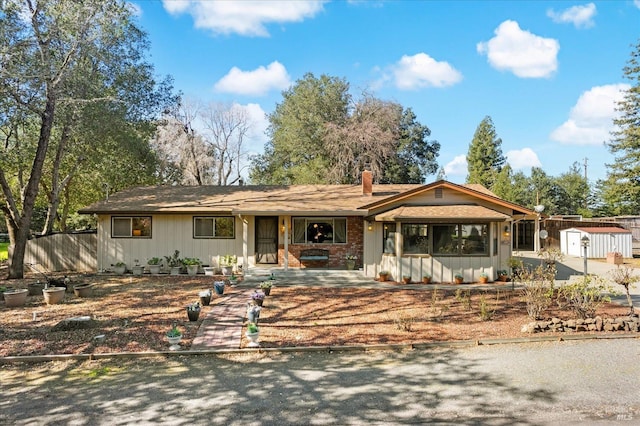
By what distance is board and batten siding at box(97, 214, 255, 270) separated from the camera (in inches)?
636

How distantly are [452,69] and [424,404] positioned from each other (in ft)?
52.8

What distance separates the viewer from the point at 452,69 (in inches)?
702

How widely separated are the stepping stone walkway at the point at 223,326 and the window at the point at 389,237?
5249 millimetres

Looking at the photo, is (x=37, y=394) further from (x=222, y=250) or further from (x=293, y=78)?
(x=293, y=78)

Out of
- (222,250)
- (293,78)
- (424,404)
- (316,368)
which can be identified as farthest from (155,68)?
(424,404)

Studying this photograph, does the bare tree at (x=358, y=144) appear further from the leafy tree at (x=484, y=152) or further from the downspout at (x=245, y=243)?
the downspout at (x=245, y=243)

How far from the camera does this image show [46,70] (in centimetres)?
1286

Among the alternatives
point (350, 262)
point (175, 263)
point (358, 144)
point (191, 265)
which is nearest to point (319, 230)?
point (350, 262)

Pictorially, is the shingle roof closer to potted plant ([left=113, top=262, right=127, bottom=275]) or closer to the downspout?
the downspout

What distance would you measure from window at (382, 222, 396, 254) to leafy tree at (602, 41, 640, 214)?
67.0 feet

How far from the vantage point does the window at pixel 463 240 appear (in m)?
13.4

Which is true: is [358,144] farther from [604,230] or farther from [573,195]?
[573,195]

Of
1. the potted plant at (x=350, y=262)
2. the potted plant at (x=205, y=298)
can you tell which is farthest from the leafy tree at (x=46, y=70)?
the potted plant at (x=350, y=262)

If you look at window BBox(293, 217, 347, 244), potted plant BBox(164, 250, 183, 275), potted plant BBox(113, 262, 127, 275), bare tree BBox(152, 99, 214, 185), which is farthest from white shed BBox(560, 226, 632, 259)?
bare tree BBox(152, 99, 214, 185)
